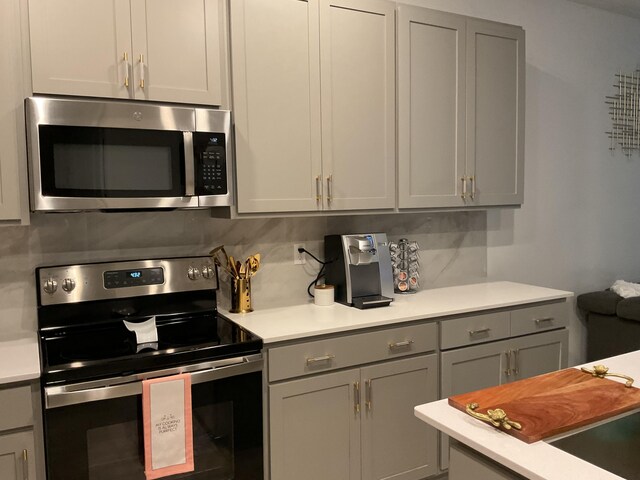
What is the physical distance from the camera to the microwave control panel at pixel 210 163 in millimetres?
2186

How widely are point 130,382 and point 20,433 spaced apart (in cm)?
36

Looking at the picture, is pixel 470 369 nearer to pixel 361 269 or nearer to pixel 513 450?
pixel 361 269

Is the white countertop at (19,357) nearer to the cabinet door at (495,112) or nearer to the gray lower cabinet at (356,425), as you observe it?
the gray lower cabinet at (356,425)

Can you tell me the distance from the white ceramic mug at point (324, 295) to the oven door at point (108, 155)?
787mm

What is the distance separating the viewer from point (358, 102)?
2574 mm

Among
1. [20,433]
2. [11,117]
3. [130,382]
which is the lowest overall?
[20,433]

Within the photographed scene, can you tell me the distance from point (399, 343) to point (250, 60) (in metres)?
1.39

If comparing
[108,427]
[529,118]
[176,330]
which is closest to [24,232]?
[176,330]

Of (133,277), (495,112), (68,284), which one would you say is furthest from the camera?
(495,112)

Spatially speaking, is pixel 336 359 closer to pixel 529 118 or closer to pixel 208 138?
pixel 208 138

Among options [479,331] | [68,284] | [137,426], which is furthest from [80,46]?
[479,331]

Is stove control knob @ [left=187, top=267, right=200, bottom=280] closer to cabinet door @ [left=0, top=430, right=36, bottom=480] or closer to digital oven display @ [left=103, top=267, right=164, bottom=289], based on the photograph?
digital oven display @ [left=103, top=267, right=164, bottom=289]

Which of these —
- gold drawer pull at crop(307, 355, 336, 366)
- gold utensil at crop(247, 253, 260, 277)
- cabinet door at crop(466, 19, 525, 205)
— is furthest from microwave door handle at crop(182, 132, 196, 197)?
cabinet door at crop(466, 19, 525, 205)

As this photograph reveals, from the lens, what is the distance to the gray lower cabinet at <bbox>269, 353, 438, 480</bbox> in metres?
2.20
